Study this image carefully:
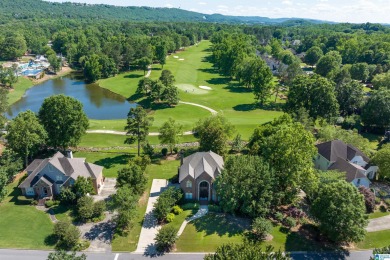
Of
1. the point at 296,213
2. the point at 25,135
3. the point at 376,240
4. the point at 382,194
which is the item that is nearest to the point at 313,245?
the point at 296,213

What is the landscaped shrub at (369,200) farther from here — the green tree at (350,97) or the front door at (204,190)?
the green tree at (350,97)

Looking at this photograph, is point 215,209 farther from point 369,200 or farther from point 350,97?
point 350,97

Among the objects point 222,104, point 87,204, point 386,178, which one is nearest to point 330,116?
point 386,178

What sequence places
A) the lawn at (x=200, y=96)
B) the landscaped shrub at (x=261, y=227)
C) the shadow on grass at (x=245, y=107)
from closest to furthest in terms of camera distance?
the landscaped shrub at (x=261, y=227)
the lawn at (x=200, y=96)
the shadow on grass at (x=245, y=107)

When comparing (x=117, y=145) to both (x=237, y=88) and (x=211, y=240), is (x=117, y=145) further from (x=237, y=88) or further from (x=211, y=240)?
(x=237, y=88)

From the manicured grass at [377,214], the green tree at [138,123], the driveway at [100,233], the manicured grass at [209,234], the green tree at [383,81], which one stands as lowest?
the driveway at [100,233]

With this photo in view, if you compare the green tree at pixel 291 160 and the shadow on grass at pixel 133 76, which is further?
the shadow on grass at pixel 133 76

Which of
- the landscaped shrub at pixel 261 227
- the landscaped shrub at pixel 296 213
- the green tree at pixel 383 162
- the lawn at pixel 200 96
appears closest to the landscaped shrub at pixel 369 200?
the green tree at pixel 383 162
